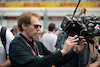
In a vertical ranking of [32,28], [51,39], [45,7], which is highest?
[32,28]

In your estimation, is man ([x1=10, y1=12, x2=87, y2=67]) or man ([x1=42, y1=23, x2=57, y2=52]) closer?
man ([x1=10, y1=12, x2=87, y2=67])

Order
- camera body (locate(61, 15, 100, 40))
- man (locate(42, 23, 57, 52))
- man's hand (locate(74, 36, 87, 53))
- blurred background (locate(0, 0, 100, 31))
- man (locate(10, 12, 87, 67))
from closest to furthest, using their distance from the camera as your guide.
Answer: man (locate(10, 12, 87, 67)), camera body (locate(61, 15, 100, 40)), man's hand (locate(74, 36, 87, 53)), man (locate(42, 23, 57, 52)), blurred background (locate(0, 0, 100, 31))

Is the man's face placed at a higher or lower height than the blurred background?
higher

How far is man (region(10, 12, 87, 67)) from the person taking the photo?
51.0 inches

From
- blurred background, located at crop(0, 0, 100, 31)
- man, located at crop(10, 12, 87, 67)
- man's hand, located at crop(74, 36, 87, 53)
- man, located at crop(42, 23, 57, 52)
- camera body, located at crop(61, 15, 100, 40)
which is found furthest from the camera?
blurred background, located at crop(0, 0, 100, 31)

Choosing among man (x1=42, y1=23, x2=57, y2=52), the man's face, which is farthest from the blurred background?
the man's face

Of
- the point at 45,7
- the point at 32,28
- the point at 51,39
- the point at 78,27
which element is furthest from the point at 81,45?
the point at 45,7

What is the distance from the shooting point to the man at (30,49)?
4.25 feet

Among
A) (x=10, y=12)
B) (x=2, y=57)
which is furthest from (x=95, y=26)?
(x=10, y=12)

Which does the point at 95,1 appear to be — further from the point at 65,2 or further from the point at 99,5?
the point at 65,2

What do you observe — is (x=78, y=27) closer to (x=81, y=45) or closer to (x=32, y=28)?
(x=81, y=45)

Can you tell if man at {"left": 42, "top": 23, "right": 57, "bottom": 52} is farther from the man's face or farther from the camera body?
the man's face

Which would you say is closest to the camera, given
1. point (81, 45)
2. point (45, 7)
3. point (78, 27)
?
point (78, 27)

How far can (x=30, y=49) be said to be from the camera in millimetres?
1462
